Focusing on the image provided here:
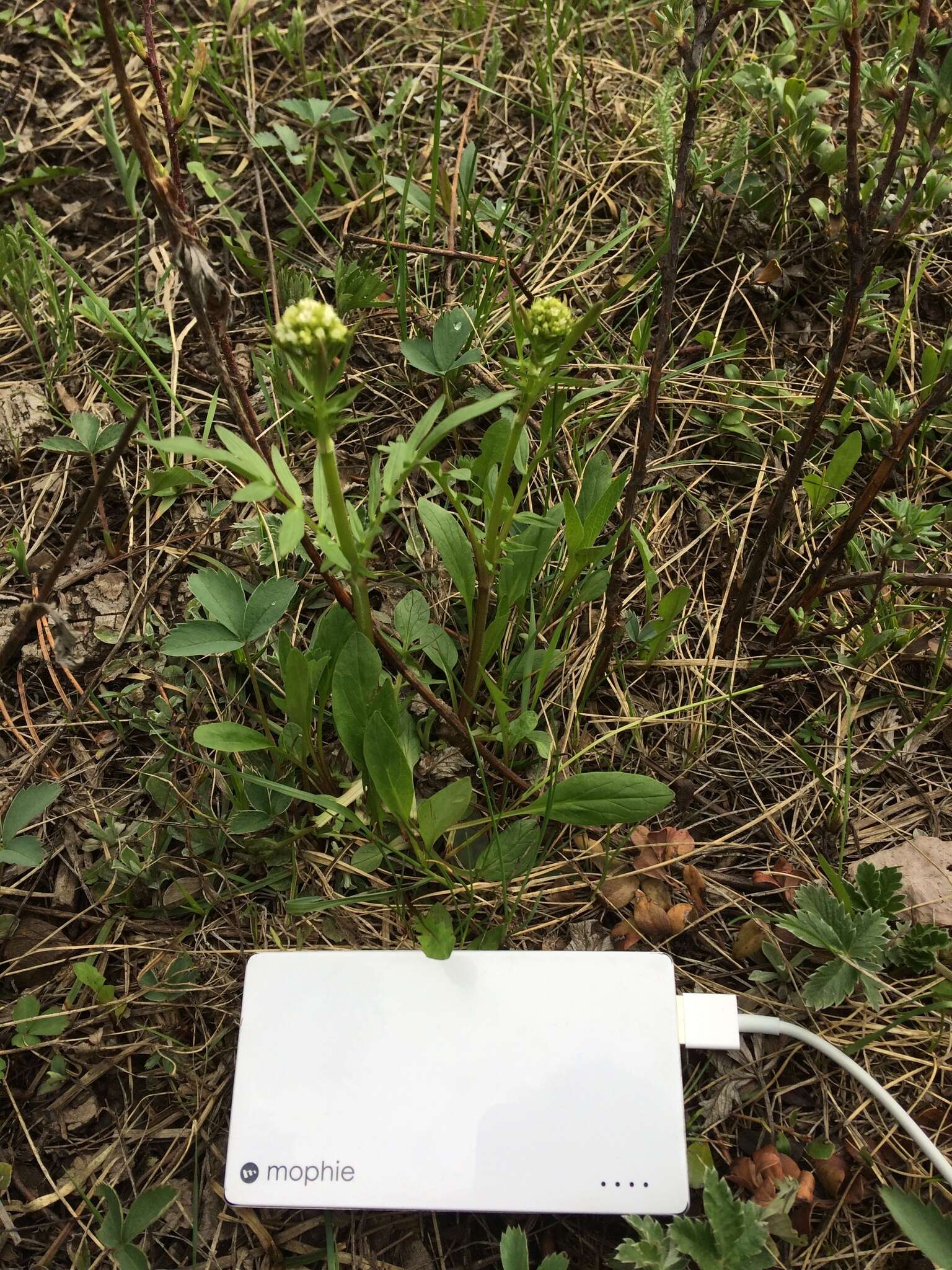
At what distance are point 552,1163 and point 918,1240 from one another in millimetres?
503

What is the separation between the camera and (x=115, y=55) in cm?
116

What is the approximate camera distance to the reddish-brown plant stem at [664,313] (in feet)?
4.11

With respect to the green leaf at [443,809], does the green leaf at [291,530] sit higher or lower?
higher

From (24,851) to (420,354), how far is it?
1.17 meters

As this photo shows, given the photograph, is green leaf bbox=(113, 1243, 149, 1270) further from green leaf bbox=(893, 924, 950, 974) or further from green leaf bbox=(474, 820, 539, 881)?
green leaf bbox=(893, 924, 950, 974)

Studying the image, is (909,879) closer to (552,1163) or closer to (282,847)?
(552,1163)

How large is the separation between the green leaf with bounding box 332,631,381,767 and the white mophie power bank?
345 millimetres

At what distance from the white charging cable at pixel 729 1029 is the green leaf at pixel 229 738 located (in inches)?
30.4

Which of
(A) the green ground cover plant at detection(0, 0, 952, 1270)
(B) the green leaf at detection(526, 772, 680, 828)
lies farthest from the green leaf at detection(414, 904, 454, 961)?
(B) the green leaf at detection(526, 772, 680, 828)

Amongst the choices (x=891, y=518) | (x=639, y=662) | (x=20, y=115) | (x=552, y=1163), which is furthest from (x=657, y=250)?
(x=552, y=1163)

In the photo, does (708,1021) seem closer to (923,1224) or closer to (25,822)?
(923,1224)

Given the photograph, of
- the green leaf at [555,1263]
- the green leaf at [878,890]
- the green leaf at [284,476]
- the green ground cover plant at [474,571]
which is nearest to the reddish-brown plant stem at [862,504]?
the green ground cover plant at [474,571]

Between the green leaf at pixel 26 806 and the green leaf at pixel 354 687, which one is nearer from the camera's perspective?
the green leaf at pixel 354 687

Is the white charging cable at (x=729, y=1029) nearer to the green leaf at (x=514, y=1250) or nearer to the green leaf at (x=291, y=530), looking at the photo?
the green leaf at (x=514, y=1250)
